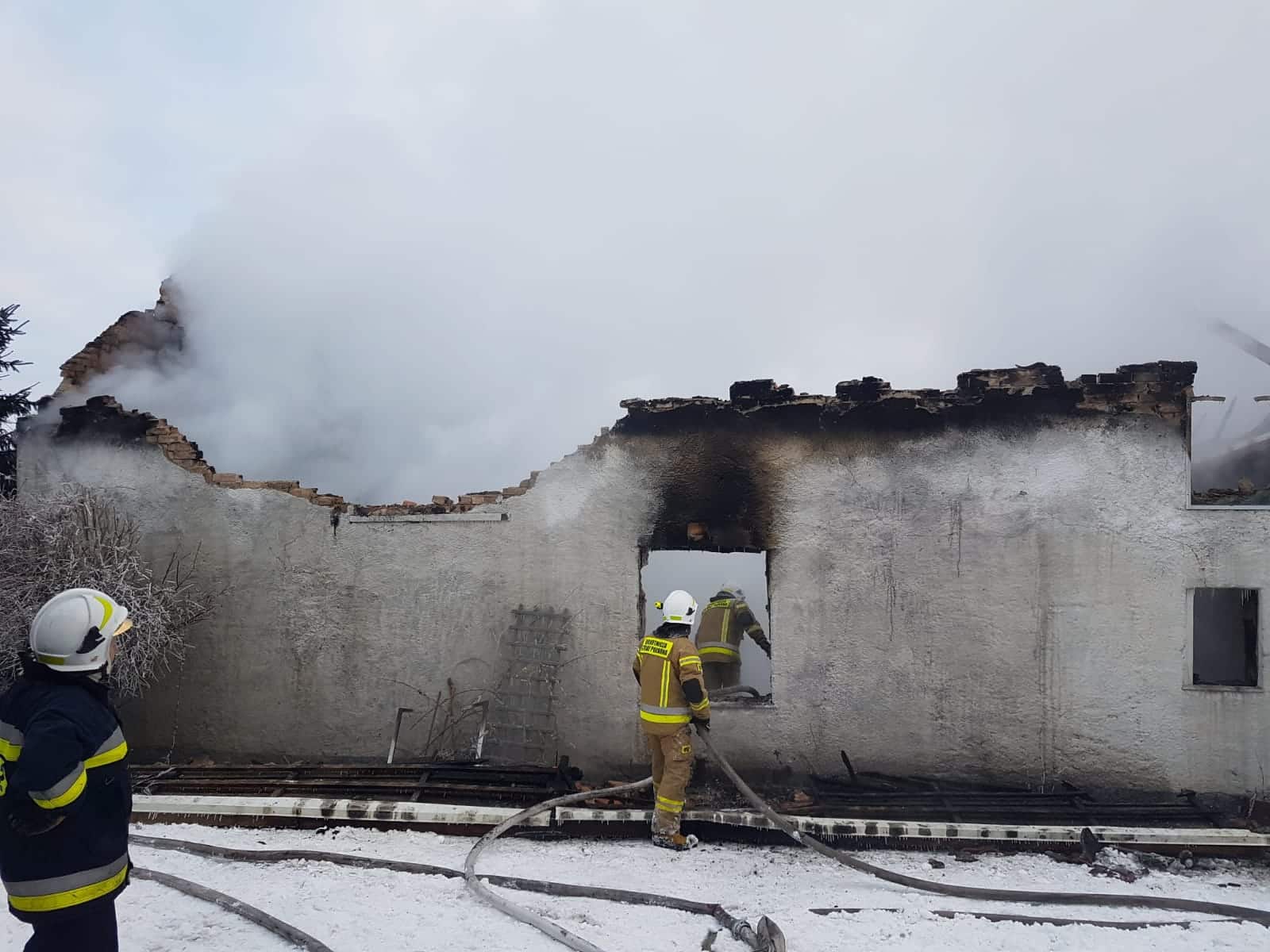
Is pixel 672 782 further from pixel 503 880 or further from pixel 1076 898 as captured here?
pixel 1076 898

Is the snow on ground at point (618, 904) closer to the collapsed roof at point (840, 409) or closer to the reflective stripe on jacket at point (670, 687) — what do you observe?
the reflective stripe on jacket at point (670, 687)

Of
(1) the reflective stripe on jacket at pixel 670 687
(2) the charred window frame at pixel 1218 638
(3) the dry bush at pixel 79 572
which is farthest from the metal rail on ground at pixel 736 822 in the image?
(2) the charred window frame at pixel 1218 638

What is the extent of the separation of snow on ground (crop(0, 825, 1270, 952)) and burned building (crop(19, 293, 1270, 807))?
1424 mm

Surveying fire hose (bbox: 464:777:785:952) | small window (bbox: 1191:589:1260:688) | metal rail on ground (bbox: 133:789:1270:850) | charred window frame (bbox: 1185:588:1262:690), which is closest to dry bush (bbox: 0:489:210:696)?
metal rail on ground (bbox: 133:789:1270:850)

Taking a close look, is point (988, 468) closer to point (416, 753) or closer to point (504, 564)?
point (504, 564)

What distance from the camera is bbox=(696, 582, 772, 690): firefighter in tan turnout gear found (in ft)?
29.3

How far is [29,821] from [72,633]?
0.63 m

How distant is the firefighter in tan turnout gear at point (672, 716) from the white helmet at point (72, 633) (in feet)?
11.6

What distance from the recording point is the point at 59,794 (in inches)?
105

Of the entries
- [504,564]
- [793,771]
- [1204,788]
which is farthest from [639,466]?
[1204,788]

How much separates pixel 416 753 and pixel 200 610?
2.54m

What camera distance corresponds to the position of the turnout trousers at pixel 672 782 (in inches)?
221

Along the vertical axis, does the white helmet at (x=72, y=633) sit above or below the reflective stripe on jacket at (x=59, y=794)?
above

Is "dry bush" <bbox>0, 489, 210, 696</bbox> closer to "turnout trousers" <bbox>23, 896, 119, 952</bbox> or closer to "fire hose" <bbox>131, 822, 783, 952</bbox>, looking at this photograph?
"fire hose" <bbox>131, 822, 783, 952</bbox>
